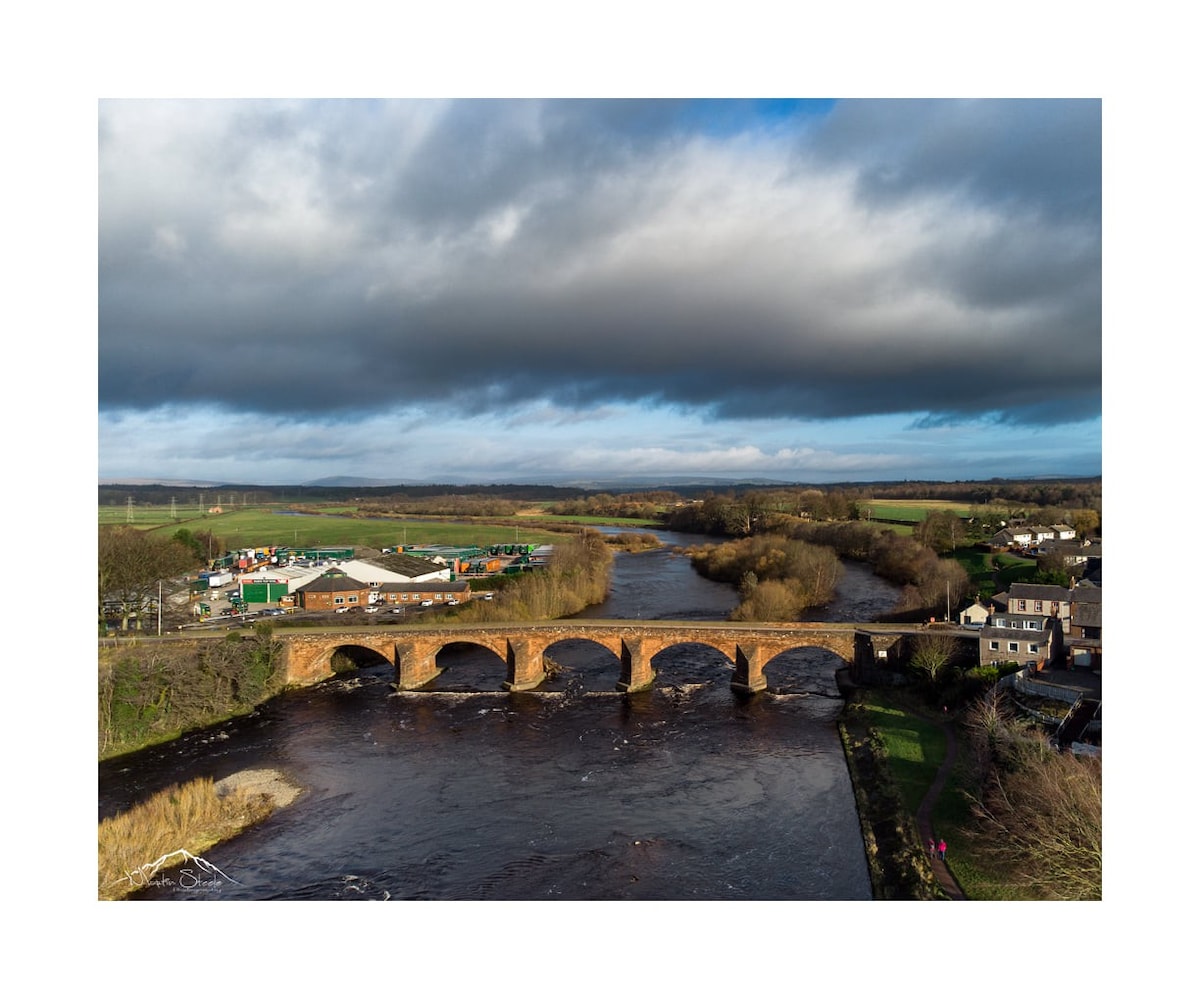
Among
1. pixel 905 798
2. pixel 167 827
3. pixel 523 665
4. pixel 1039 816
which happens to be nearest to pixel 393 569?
pixel 523 665

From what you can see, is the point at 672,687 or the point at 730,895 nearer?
the point at 730,895

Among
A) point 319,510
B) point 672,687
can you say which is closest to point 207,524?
point 319,510

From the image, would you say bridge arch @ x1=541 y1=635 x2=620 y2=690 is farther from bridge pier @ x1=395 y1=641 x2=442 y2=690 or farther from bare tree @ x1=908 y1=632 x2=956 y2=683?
bare tree @ x1=908 y1=632 x2=956 y2=683

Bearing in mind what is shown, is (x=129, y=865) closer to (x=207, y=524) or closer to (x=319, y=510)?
(x=207, y=524)

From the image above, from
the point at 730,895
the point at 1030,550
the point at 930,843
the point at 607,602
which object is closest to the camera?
the point at 730,895

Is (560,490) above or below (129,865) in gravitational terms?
above

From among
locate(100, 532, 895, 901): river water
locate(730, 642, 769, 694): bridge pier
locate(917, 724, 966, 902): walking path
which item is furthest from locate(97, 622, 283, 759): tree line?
locate(917, 724, 966, 902): walking path

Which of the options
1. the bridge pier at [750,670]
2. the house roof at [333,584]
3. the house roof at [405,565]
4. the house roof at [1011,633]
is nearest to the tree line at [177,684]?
the house roof at [333,584]
